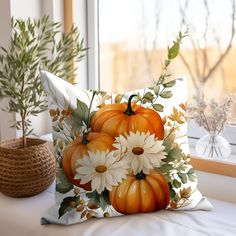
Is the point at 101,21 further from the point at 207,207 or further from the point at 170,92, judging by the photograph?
the point at 207,207

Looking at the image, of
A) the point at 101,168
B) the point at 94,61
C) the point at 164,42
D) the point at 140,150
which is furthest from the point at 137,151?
the point at 94,61

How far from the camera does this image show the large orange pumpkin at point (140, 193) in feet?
3.41

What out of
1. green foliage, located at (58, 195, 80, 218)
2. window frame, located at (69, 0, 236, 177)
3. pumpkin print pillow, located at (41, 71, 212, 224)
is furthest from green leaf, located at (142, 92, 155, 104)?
window frame, located at (69, 0, 236, 177)

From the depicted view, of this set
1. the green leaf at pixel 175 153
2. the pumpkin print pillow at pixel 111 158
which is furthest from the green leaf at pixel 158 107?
the green leaf at pixel 175 153

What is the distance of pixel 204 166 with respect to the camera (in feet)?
4.32

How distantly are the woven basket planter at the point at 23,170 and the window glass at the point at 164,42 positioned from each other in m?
0.65

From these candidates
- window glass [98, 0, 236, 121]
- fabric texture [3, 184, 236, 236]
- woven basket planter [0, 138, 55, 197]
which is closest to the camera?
fabric texture [3, 184, 236, 236]

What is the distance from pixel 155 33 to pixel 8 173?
85 cm

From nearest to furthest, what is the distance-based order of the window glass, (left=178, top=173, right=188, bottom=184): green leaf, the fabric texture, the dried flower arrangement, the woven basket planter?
the fabric texture, (left=178, top=173, right=188, bottom=184): green leaf, the woven basket planter, the dried flower arrangement, the window glass

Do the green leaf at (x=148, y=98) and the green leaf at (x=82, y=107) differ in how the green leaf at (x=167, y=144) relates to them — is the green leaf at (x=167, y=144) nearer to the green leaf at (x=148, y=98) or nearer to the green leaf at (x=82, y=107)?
the green leaf at (x=148, y=98)

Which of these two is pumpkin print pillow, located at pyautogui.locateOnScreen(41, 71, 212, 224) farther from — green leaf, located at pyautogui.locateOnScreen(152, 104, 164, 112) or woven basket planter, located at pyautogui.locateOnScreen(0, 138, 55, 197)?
woven basket planter, located at pyautogui.locateOnScreen(0, 138, 55, 197)

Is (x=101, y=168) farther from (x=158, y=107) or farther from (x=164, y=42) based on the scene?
(x=164, y=42)

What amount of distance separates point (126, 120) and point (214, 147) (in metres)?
0.46

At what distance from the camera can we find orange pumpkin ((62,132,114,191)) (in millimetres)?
1033
